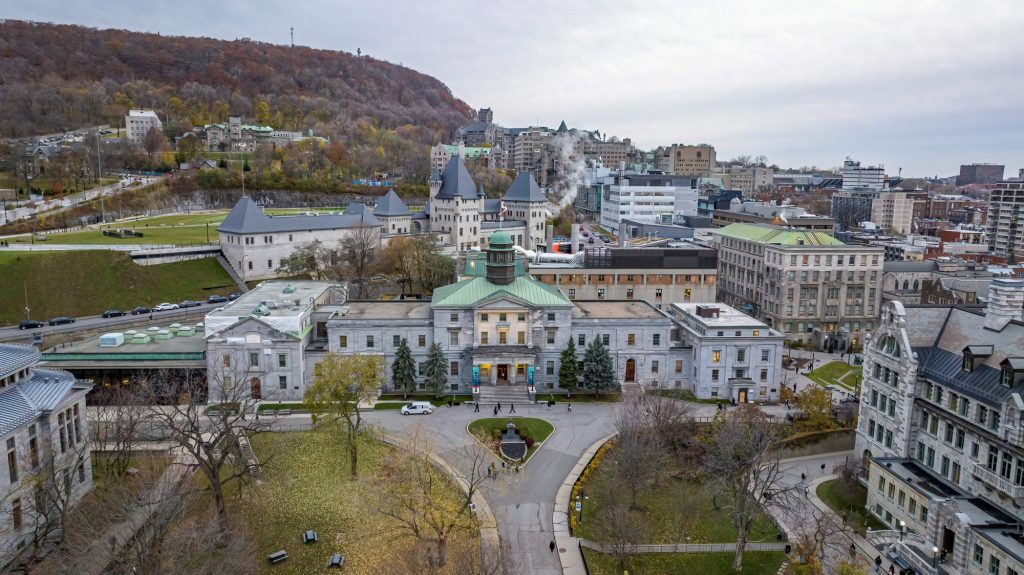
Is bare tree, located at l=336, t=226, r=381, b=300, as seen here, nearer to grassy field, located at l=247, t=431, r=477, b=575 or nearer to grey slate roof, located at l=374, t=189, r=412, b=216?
grey slate roof, located at l=374, t=189, r=412, b=216

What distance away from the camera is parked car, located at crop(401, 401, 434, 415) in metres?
52.8

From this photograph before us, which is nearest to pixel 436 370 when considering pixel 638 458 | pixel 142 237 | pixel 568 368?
pixel 568 368

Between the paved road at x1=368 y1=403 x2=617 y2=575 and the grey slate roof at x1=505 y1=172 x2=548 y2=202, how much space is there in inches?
2874

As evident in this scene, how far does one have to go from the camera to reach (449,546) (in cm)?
3381

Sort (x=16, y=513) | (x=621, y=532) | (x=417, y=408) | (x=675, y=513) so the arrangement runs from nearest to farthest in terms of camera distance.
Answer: (x=16, y=513) < (x=621, y=532) < (x=675, y=513) < (x=417, y=408)

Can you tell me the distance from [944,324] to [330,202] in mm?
118878

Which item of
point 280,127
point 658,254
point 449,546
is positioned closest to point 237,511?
point 449,546

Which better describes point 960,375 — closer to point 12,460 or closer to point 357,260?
point 12,460

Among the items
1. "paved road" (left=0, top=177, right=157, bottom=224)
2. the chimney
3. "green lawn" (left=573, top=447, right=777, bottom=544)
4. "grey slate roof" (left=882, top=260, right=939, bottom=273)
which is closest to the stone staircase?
"green lawn" (left=573, top=447, right=777, bottom=544)

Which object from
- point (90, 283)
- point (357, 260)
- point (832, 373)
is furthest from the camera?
point (357, 260)

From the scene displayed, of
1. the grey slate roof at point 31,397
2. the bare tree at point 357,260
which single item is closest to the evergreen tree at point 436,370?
the grey slate roof at point 31,397

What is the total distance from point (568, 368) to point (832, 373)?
29.2 meters

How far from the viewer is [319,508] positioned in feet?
123

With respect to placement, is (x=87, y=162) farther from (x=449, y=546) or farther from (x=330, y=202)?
(x=449, y=546)
